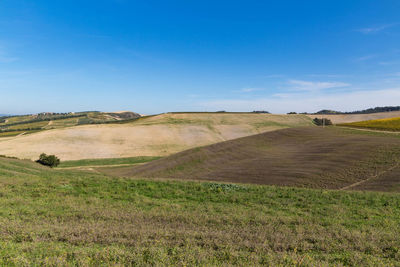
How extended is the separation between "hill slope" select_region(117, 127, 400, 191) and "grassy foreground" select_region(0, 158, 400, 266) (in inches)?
425

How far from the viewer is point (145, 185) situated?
16.7m

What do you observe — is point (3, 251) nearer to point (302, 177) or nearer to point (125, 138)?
point (302, 177)

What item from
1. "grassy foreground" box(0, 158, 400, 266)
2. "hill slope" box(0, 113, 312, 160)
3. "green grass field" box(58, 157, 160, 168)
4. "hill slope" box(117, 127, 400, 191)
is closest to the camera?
"grassy foreground" box(0, 158, 400, 266)

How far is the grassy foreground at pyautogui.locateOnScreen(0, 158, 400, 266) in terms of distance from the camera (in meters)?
6.45

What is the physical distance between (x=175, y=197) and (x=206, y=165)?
2294 centimetres

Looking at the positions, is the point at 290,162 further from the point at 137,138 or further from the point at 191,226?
the point at 137,138

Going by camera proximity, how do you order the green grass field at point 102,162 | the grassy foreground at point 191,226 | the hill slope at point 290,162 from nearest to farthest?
the grassy foreground at point 191,226, the hill slope at point 290,162, the green grass field at point 102,162

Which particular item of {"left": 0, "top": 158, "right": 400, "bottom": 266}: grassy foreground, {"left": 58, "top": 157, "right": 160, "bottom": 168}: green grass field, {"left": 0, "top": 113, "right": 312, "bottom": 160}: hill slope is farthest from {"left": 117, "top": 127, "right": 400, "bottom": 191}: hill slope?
{"left": 0, "top": 113, "right": 312, "bottom": 160}: hill slope

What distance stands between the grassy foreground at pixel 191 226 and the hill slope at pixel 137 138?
4862cm

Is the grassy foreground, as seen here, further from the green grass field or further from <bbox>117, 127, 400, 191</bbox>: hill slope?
the green grass field

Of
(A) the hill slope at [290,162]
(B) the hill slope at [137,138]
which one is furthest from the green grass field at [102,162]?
(A) the hill slope at [290,162]

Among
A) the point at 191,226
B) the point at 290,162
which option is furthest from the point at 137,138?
the point at 191,226

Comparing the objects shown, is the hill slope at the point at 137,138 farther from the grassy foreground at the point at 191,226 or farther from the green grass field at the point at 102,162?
the grassy foreground at the point at 191,226

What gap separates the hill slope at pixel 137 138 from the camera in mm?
61469
